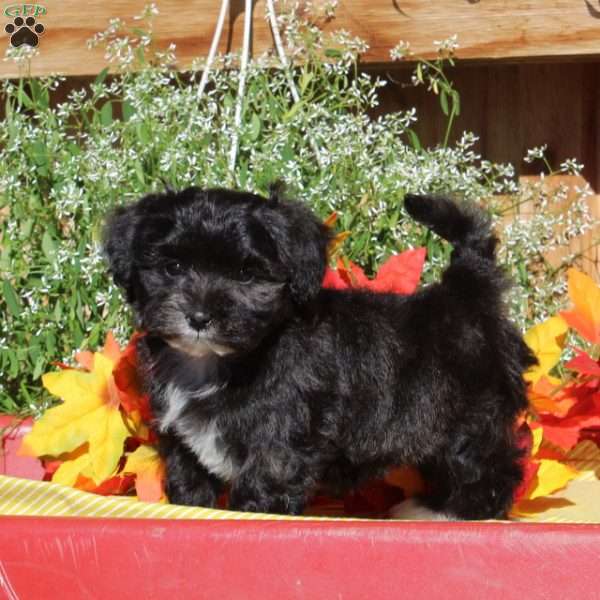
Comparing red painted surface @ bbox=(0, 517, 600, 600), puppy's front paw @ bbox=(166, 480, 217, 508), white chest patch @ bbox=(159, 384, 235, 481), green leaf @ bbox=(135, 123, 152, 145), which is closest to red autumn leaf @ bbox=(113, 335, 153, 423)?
puppy's front paw @ bbox=(166, 480, 217, 508)

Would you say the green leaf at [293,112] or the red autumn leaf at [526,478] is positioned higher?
the green leaf at [293,112]

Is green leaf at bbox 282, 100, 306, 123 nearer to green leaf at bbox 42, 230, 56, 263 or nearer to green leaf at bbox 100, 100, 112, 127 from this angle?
green leaf at bbox 100, 100, 112, 127

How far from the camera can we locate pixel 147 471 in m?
3.57

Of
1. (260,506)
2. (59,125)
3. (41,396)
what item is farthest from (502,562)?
(59,125)

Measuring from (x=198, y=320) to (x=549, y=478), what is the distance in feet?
4.93

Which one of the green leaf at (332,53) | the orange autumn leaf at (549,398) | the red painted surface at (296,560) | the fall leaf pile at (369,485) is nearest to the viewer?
the red painted surface at (296,560)

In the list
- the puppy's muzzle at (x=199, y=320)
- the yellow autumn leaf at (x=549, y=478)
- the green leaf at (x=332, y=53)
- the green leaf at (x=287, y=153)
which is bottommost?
the yellow autumn leaf at (x=549, y=478)

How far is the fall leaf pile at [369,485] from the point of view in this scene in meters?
3.55

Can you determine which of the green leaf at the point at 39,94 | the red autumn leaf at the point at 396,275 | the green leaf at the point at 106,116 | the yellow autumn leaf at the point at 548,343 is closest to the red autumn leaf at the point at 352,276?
the red autumn leaf at the point at 396,275

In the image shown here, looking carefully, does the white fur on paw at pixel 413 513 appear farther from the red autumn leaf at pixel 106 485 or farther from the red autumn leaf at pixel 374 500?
the red autumn leaf at pixel 106 485

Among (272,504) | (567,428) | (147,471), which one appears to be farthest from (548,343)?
(147,471)

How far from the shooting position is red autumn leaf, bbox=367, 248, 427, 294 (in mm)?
3848

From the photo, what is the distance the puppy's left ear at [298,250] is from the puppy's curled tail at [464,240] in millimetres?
443

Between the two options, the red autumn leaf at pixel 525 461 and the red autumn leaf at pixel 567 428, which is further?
the red autumn leaf at pixel 567 428
